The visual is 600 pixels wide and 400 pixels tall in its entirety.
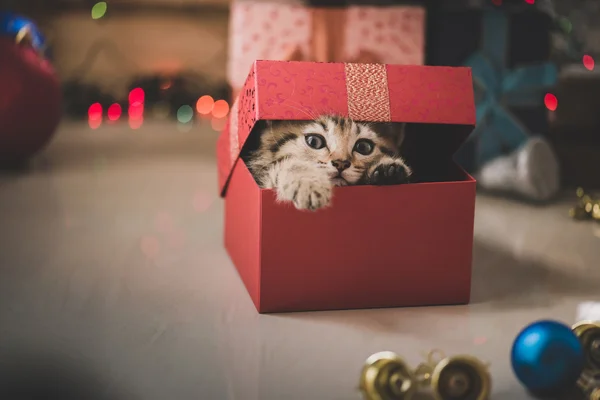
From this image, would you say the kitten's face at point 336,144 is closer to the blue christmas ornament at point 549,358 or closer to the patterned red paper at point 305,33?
the blue christmas ornament at point 549,358

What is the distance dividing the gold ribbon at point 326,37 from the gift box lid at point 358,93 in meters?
1.14

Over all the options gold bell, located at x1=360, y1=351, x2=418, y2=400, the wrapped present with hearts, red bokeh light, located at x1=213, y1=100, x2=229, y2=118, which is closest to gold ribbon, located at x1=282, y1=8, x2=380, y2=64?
the wrapped present with hearts

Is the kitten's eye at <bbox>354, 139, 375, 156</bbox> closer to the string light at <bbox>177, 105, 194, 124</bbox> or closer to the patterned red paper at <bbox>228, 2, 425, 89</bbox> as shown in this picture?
the patterned red paper at <bbox>228, 2, 425, 89</bbox>

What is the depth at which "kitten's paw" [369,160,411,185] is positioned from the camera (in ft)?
3.99

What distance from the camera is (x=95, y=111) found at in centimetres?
359

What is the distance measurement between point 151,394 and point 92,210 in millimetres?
1141

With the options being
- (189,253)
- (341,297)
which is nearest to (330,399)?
(341,297)

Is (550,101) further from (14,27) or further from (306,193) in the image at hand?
(14,27)

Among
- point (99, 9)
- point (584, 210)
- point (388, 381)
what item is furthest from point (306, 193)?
point (99, 9)

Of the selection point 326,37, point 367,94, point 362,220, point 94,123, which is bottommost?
point 362,220

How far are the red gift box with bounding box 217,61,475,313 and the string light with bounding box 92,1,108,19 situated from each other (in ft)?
8.82

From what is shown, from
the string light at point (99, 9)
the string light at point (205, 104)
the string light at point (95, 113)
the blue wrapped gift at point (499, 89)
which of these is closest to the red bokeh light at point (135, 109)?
the string light at point (95, 113)

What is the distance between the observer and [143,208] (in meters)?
2.01

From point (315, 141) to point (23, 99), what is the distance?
1444mm
